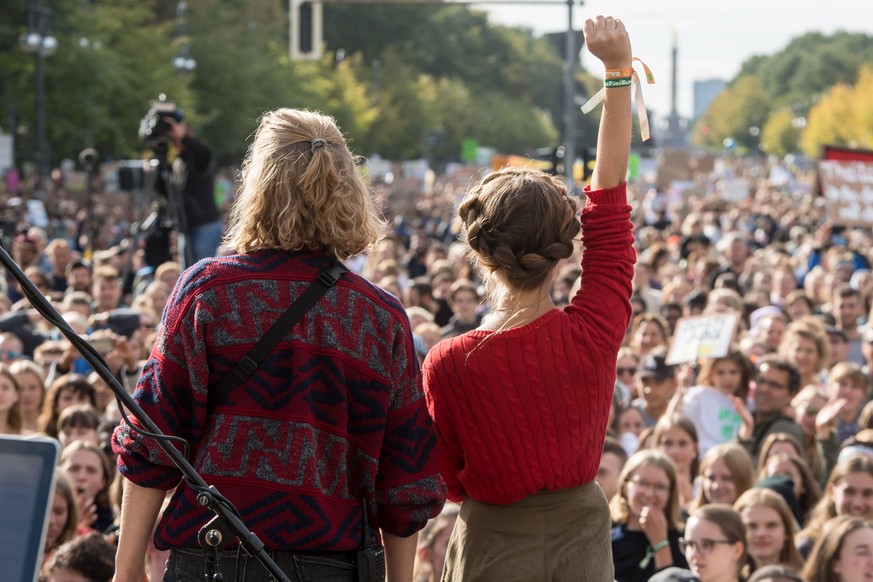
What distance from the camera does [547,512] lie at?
3.07 metres

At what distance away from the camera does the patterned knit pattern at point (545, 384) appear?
3.07m

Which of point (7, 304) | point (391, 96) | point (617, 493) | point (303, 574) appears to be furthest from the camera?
point (391, 96)

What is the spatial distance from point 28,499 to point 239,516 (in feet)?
1.29

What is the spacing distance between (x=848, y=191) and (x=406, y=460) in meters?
15.5

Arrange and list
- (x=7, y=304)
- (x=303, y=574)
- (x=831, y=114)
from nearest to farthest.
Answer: (x=303, y=574)
(x=7, y=304)
(x=831, y=114)

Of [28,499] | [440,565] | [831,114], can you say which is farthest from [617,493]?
[831,114]

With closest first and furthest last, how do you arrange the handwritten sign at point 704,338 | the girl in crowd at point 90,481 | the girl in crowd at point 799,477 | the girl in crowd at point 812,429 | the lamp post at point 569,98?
the girl in crowd at point 90,481, the girl in crowd at point 799,477, the girl in crowd at point 812,429, the handwritten sign at point 704,338, the lamp post at point 569,98

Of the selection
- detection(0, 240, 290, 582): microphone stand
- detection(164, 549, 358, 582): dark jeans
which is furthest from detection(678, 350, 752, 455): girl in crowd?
detection(0, 240, 290, 582): microphone stand

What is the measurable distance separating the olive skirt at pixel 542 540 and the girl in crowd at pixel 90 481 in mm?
4029

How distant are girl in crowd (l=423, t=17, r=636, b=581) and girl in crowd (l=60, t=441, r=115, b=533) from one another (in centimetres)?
400

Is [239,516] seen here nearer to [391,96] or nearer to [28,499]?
[28,499]

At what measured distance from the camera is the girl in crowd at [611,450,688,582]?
6215 millimetres

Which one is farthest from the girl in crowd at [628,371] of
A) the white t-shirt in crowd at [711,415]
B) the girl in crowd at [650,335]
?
the white t-shirt in crowd at [711,415]

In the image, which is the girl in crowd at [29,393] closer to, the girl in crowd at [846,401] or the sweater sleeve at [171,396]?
the girl in crowd at [846,401]
